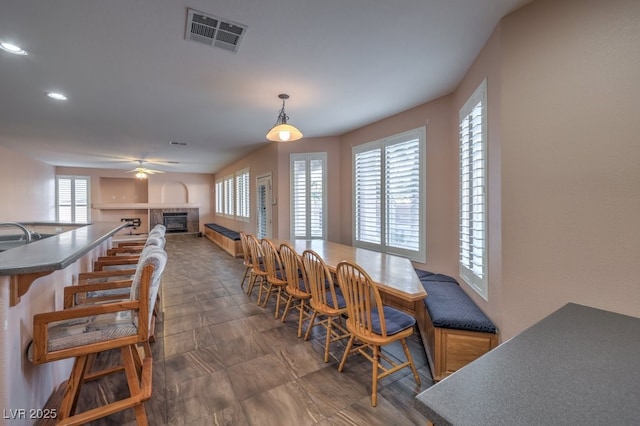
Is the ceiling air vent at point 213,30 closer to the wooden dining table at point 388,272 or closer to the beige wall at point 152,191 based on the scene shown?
the wooden dining table at point 388,272

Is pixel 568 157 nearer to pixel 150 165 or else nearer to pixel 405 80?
pixel 405 80

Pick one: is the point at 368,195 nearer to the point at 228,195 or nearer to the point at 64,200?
the point at 228,195

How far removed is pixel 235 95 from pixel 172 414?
3.04 m

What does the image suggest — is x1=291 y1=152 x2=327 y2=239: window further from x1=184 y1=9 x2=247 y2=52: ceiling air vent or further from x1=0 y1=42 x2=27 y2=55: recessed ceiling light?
x1=0 y1=42 x2=27 y2=55: recessed ceiling light

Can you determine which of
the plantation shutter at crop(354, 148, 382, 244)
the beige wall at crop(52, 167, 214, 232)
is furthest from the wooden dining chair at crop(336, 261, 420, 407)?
the beige wall at crop(52, 167, 214, 232)

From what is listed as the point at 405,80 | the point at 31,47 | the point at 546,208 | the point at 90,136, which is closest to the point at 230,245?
the point at 90,136

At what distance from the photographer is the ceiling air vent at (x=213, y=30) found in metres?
1.83

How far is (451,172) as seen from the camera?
304 centimetres

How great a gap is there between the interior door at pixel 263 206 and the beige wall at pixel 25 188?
5174 millimetres

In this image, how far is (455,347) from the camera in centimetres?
199

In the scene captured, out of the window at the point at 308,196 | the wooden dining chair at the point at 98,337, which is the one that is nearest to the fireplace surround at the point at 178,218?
the window at the point at 308,196

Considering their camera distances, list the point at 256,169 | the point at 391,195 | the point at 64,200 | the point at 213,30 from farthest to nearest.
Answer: the point at 64,200, the point at 256,169, the point at 391,195, the point at 213,30

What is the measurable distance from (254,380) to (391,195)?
2.81m

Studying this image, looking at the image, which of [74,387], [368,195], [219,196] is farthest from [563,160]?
[219,196]
